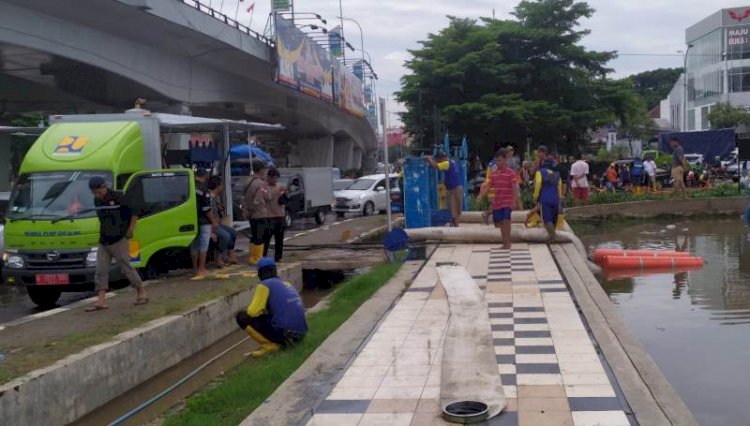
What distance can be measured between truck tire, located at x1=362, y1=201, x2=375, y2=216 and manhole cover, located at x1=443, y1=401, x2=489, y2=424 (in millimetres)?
22483

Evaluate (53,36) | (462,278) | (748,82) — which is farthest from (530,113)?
(748,82)

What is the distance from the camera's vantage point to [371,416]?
18.1 ft

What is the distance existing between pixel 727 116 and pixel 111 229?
59818 mm

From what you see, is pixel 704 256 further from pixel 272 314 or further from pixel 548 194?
pixel 272 314

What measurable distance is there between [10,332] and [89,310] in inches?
46.8

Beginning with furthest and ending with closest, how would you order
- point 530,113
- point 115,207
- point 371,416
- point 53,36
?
point 530,113 < point 53,36 < point 115,207 < point 371,416

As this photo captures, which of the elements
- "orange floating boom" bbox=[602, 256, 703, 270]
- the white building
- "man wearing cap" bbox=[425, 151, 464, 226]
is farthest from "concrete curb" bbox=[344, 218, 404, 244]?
the white building

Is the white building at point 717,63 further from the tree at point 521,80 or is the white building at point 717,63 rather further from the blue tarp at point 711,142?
the tree at point 521,80

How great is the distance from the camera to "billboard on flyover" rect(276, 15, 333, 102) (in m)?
33.8

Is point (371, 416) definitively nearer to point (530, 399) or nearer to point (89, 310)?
point (530, 399)

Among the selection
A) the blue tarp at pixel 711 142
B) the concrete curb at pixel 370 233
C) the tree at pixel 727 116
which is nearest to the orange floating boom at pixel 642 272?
the concrete curb at pixel 370 233

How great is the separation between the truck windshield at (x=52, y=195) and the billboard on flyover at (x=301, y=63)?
21.5 metres

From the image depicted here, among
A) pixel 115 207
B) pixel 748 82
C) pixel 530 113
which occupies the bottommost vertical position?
pixel 115 207

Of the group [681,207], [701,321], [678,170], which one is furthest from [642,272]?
[678,170]
